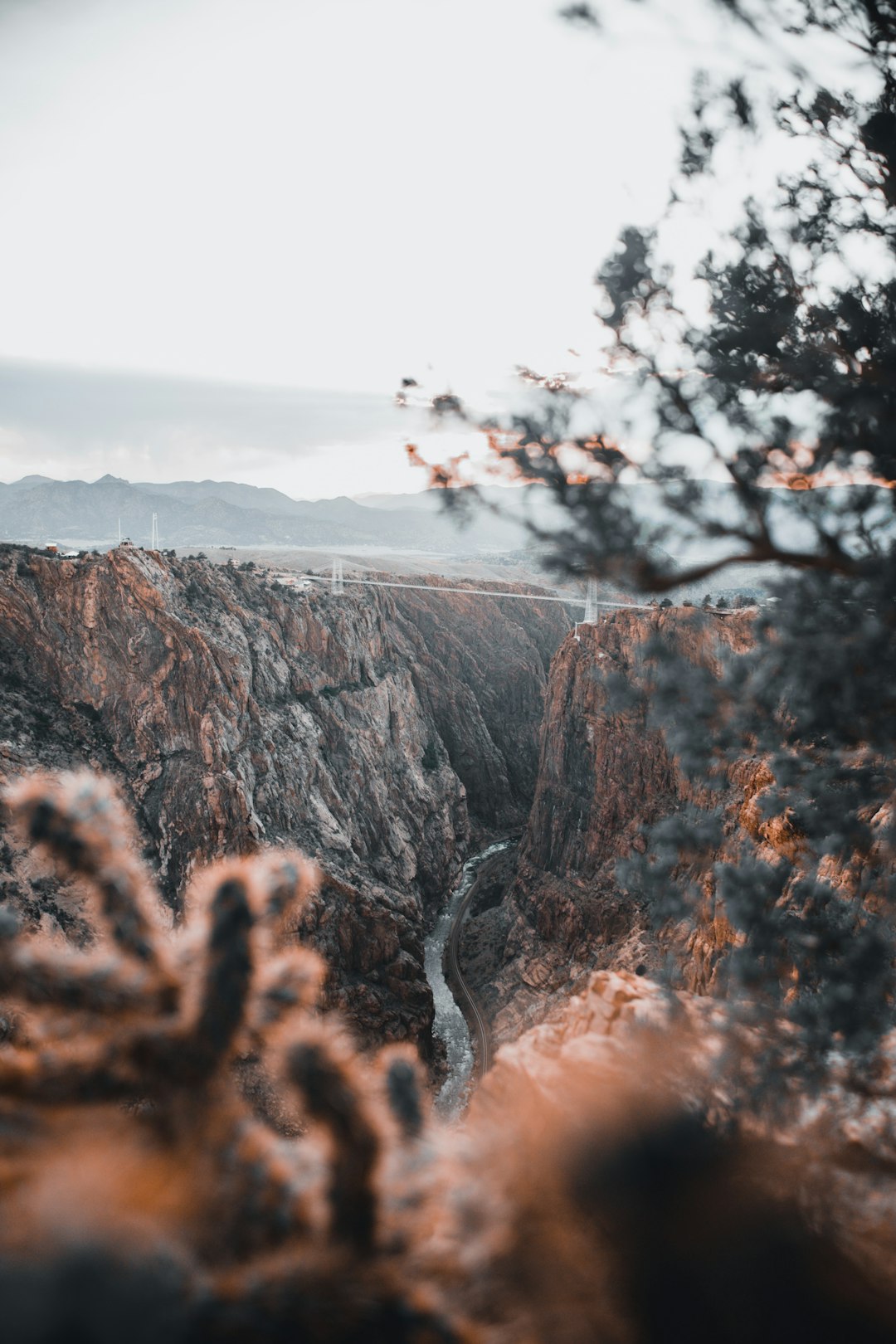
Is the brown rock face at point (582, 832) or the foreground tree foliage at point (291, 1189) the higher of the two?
the foreground tree foliage at point (291, 1189)

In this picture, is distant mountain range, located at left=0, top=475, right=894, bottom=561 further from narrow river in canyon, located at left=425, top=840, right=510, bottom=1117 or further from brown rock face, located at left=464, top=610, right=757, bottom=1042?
narrow river in canyon, located at left=425, top=840, right=510, bottom=1117

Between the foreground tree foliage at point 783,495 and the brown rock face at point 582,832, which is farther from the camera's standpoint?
the brown rock face at point 582,832

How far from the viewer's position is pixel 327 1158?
236 centimetres

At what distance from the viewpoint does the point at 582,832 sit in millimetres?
28406

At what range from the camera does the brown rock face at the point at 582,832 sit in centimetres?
2230

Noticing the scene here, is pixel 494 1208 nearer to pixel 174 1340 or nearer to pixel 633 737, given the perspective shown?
pixel 174 1340

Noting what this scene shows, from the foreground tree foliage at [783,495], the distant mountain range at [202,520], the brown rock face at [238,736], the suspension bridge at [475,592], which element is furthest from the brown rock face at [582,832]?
the distant mountain range at [202,520]

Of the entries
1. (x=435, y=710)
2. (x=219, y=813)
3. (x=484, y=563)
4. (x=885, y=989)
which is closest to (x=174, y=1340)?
(x=885, y=989)

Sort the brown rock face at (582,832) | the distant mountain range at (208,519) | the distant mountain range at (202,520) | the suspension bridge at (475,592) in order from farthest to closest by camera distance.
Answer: the distant mountain range at (202,520)
the distant mountain range at (208,519)
the suspension bridge at (475,592)
the brown rock face at (582,832)

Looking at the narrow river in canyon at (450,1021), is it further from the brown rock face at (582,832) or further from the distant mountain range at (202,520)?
the distant mountain range at (202,520)

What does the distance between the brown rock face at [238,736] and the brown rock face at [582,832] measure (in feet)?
11.0

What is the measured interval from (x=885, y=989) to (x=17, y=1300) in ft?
16.4

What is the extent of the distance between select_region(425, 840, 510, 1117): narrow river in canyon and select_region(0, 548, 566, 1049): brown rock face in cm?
103

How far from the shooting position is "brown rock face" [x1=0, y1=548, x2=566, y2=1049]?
2177cm
